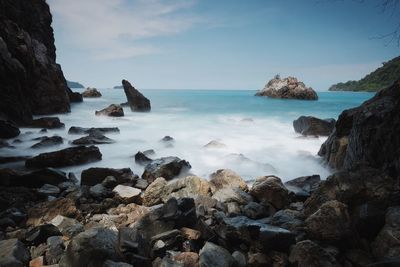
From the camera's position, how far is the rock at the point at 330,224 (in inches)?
132

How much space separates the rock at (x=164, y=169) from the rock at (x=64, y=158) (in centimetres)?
231

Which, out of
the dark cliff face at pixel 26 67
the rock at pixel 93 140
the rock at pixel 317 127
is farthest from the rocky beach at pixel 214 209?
the dark cliff face at pixel 26 67

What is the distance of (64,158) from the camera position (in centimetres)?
847

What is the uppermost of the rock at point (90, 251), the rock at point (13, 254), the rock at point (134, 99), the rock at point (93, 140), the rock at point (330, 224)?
the rock at point (134, 99)

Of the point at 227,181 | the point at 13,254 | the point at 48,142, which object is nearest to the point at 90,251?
the point at 13,254

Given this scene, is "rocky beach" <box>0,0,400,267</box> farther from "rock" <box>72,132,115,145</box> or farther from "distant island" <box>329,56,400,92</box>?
"distant island" <box>329,56,400,92</box>

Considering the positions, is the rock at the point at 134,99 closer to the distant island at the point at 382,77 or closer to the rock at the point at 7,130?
the rock at the point at 7,130

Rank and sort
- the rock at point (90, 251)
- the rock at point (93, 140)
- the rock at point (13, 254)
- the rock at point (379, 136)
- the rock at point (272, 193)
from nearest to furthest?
the rock at point (90, 251) < the rock at point (13, 254) < the rock at point (379, 136) < the rock at point (272, 193) < the rock at point (93, 140)

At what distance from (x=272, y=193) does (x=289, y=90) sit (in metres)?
63.6

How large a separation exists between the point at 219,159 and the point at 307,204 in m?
5.81

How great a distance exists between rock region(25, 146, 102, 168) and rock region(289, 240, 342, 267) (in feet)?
23.1

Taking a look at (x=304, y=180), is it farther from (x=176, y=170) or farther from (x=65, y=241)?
(x=65, y=241)

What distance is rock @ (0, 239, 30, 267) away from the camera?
127 inches

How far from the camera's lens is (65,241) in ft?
13.3
